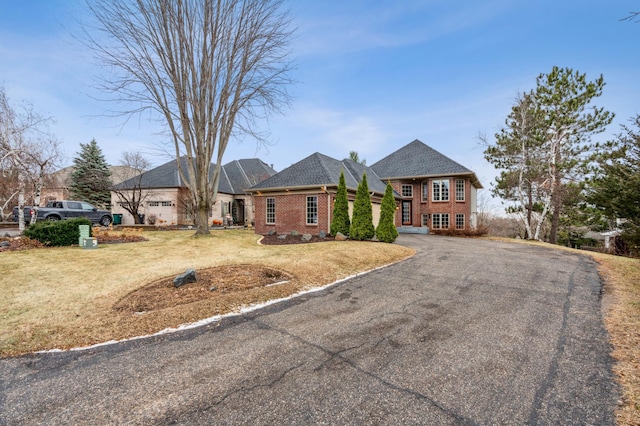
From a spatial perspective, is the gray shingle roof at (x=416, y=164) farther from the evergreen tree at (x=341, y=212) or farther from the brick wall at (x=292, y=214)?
the evergreen tree at (x=341, y=212)

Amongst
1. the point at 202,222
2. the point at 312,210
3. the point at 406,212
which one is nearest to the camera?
the point at 202,222

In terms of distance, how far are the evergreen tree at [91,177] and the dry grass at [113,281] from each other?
2422 centimetres

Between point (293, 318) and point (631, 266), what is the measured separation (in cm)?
1257

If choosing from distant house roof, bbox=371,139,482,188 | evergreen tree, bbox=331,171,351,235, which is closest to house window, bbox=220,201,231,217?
distant house roof, bbox=371,139,482,188

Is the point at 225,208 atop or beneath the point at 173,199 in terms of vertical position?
beneath

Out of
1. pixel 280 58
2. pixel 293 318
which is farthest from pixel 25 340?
pixel 280 58

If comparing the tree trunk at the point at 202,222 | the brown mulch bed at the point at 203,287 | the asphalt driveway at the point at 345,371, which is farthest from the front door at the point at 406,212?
the asphalt driveway at the point at 345,371

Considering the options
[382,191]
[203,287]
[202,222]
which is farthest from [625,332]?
[382,191]

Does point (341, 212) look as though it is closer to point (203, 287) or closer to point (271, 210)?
point (271, 210)

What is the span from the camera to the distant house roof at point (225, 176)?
26.0 m

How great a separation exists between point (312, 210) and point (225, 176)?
17.0 metres

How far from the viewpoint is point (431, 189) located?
24359 mm

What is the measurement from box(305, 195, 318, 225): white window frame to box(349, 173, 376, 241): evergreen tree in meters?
3.78

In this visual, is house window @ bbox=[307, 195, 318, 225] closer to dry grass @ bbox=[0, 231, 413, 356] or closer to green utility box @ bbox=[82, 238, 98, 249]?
dry grass @ bbox=[0, 231, 413, 356]
